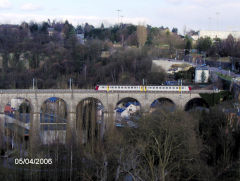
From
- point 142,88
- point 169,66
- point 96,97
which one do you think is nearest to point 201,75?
point 169,66

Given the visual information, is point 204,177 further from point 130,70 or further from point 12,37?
point 12,37

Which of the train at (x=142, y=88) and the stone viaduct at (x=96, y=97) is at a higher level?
the train at (x=142, y=88)

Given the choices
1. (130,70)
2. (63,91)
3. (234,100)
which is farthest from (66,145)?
(130,70)

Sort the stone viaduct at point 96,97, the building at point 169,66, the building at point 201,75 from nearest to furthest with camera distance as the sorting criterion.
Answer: the stone viaduct at point 96,97
the building at point 201,75
the building at point 169,66

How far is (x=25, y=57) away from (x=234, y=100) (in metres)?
19.9

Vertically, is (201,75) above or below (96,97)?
above

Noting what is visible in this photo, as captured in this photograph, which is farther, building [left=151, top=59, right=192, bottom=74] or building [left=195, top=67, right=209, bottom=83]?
building [left=151, top=59, right=192, bottom=74]
